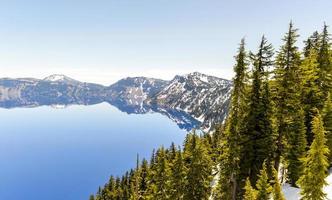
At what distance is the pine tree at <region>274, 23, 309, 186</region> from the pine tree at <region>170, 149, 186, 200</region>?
513 inches

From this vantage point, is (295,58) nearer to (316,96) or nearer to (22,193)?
(316,96)

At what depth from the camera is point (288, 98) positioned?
3506 cm

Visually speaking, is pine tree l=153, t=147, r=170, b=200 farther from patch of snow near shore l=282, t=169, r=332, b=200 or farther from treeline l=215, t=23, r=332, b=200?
patch of snow near shore l=282, t=169, r=332, b=200

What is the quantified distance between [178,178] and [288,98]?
18.7 metres

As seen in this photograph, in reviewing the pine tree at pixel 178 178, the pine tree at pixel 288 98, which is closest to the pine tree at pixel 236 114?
the pine tree at pixel 288 98

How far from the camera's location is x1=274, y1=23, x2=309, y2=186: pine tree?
3475cm

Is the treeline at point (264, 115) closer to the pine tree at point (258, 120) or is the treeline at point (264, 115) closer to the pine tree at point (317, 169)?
the pine tree at point (258, 120)

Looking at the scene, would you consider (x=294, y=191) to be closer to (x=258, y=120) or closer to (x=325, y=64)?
(x=258, y=120)

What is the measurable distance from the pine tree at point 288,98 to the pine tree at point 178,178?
13.0m

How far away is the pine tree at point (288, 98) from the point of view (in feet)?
114

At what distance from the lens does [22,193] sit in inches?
6132

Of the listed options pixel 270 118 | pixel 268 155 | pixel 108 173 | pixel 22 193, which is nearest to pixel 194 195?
pixel 268 155

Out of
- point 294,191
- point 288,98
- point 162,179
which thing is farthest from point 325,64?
point 162,179

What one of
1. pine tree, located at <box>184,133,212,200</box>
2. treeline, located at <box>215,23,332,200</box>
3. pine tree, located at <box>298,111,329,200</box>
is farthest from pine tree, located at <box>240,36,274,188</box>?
pine tree, located at <box>298,111,329,200</box>
